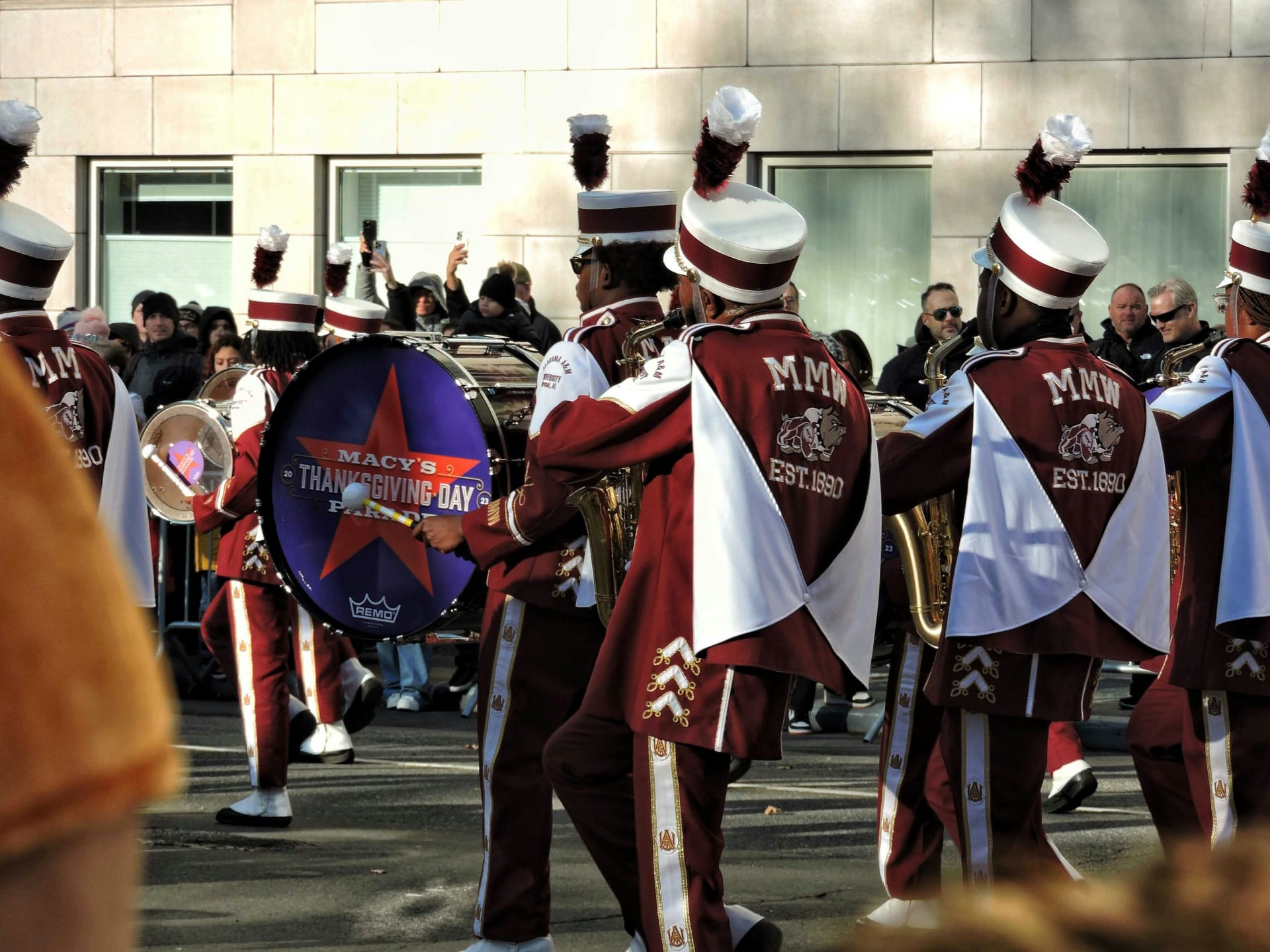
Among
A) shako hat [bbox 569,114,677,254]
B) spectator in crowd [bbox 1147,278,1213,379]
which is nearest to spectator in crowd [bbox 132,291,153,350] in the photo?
spectator in crowd [bbox 1147,278,1213,379]

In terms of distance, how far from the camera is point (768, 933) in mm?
4211

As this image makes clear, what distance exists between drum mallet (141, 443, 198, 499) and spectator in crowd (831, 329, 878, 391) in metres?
3.16

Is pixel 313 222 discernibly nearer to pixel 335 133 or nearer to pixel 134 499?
pixel 335 133

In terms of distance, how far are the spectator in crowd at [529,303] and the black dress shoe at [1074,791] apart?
4.82 meters

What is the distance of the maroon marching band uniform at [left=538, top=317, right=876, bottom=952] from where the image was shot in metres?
3.91

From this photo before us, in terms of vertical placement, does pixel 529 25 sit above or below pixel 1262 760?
above

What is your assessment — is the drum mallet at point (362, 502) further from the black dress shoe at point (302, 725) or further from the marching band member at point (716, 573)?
the black dress shoe at point (302, 725)

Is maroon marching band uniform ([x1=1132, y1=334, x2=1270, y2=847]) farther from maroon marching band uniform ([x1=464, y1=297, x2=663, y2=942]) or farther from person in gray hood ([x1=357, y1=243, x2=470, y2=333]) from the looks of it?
person in gray hood ([x1=357, y1=243, x2=470, y2=333])

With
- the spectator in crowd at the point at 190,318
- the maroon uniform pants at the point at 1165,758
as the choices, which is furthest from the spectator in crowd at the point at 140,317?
the maroon uniform pants at the point at 1165,758

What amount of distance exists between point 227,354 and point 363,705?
374cm

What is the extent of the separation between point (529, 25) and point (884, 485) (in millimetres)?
10219

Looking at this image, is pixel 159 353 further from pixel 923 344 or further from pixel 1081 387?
pixel 1081 387

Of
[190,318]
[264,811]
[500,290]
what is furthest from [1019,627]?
[190,318]

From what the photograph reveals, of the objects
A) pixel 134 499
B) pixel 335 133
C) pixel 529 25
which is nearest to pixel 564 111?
pixel 529 25
